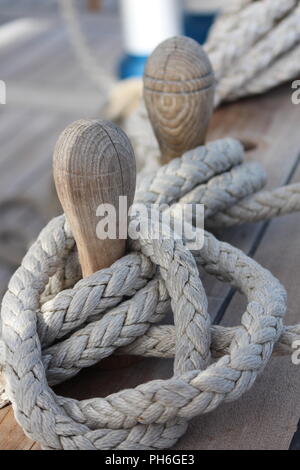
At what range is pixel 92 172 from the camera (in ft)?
2.41

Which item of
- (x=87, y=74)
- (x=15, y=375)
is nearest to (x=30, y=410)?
(x=15, y=375)

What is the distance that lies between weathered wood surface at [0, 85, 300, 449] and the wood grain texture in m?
0.15

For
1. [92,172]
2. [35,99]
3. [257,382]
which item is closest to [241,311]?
[257,382]

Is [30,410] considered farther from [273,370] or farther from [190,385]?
[273,370]

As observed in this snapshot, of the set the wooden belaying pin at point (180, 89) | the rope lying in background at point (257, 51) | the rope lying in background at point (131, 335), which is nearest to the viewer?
the rope lying in background at point (131, 335)

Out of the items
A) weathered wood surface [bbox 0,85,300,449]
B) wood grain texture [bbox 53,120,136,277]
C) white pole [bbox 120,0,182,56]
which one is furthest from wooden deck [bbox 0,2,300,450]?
white pole [bbox 120,0,182,56]

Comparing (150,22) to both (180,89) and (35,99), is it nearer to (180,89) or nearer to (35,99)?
Result: (180,89)

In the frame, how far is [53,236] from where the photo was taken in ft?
2.71

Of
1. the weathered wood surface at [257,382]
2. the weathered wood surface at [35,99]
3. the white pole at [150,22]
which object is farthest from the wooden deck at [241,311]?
the weathered wood surface at [35,99]

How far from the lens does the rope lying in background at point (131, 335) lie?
67 centimetres

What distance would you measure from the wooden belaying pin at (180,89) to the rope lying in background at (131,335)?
22 centimetres

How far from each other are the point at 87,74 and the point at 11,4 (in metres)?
1.46

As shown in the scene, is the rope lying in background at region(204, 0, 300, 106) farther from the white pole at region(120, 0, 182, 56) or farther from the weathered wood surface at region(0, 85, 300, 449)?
the white pole at region(120, 0, 182, 56)

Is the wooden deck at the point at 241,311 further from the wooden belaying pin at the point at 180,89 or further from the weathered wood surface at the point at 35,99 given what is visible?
the weathered wood surface at the point at 35,99
